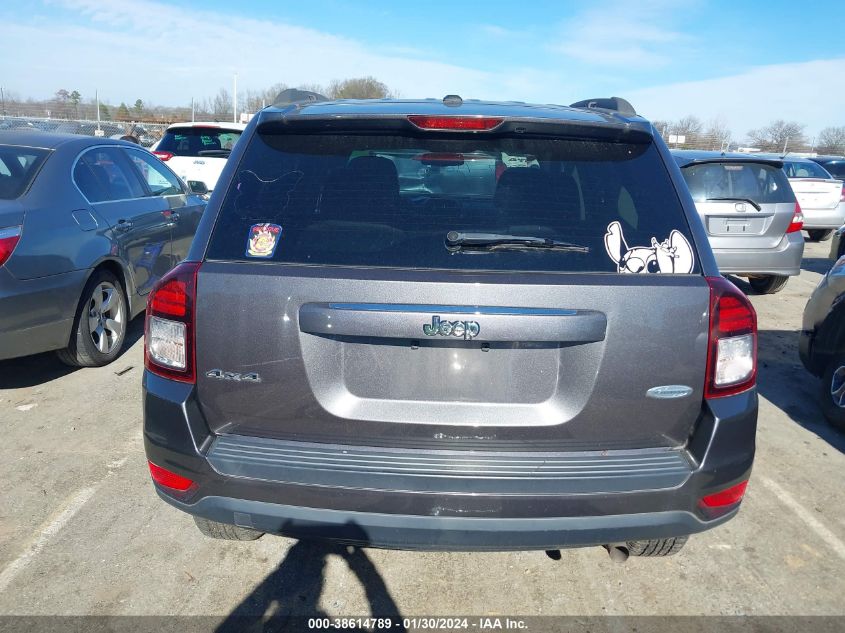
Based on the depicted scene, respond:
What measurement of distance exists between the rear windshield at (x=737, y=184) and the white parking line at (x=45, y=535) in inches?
260

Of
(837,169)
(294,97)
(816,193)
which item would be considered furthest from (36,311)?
(837,169)

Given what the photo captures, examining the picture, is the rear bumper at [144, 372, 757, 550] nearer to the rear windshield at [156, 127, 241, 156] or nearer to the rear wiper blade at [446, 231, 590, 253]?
the rear wiper blade at [446, 231, 590, 253]

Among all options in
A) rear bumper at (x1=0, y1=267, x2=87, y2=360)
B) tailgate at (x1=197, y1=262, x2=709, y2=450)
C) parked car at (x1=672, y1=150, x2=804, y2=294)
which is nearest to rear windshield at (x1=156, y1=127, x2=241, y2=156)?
rear bumper at (x1=0, y1=267, x2=87, y2=360)

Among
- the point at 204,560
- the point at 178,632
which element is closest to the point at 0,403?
the point at 204,560

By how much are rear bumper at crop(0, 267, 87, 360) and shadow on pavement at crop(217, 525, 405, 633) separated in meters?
2.47

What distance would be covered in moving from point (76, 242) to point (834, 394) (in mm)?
5331

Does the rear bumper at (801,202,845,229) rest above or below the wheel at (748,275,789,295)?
above

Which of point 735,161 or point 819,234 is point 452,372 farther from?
point 819,234

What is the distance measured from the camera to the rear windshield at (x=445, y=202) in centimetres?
206

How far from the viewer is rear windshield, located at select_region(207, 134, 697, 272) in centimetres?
206

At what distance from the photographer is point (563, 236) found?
83.0 inches

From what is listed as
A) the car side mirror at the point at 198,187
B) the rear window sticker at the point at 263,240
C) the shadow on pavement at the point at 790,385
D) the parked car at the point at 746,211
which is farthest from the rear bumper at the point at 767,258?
the rear window sticker at the point at 263,240

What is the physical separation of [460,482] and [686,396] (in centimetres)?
78

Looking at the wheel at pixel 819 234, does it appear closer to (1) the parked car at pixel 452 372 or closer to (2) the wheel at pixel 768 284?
(2) the wheel at pixel 768 284
